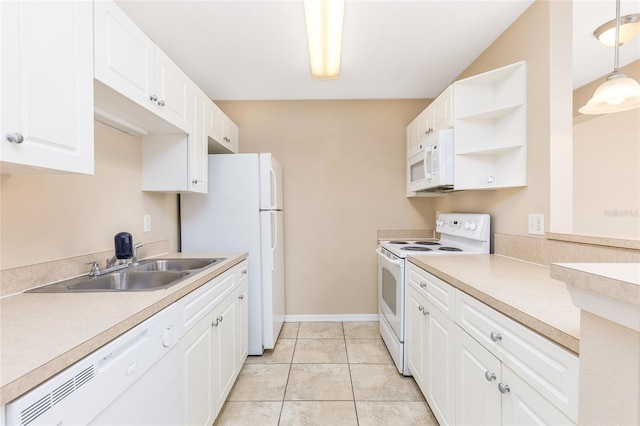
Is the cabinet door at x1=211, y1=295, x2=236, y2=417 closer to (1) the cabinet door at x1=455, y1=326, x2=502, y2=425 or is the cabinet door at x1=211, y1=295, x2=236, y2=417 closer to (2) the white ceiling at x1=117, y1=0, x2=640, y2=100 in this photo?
(1) the cabinet door at x1=455, y1=326, x2=502, y2=425

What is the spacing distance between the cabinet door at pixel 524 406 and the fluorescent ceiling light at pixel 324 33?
1.83m

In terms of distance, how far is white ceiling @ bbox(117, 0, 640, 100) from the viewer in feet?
5.51

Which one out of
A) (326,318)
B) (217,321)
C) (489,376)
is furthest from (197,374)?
(326,318)

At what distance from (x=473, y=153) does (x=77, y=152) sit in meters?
2.23

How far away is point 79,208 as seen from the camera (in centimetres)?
142

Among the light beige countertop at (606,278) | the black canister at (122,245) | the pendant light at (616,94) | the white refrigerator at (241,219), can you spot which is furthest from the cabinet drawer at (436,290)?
the black canister at (122,245)

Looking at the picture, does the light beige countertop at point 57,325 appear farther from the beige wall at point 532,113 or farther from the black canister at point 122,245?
the beige wall at point 532,113

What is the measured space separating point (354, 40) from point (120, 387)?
2.30 meters

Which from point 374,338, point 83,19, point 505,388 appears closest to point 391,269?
point 374,338

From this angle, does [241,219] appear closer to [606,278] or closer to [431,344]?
[431,344]

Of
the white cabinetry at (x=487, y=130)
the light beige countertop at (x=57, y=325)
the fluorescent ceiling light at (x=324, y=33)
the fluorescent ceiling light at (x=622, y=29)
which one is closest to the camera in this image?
the light beige countertop at (x=57, y=325)

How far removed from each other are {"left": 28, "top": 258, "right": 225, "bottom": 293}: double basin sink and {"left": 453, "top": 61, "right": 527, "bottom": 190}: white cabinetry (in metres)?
1.91

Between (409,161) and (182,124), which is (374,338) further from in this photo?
(182,124)

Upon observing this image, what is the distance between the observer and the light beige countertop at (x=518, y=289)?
0.76m
